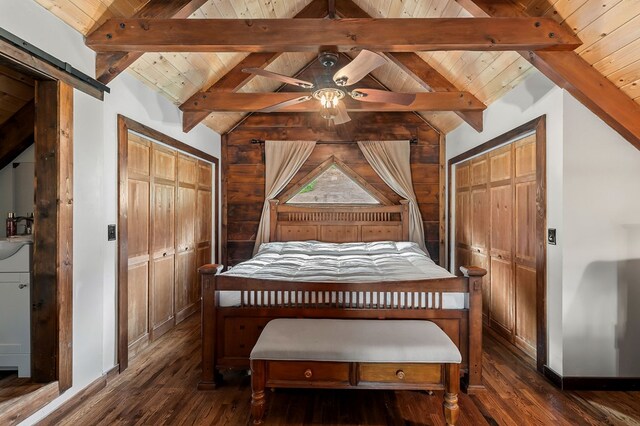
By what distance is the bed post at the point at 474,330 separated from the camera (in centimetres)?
235

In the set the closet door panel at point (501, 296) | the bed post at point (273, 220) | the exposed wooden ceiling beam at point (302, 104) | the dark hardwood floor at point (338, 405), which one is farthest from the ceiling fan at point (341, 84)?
the dark hardwood floor at point (338, 405)

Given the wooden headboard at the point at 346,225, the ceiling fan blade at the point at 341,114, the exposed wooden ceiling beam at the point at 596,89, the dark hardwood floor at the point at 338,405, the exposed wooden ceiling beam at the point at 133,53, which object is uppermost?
the exposed wooden ceiling beam at the point at 133,53

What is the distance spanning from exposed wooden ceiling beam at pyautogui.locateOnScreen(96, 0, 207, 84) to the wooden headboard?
2691 mm

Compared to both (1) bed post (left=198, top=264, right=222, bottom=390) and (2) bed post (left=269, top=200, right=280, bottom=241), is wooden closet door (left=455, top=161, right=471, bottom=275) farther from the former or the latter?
(1) bed post (left=198, top=264, right=222, bottom=390)

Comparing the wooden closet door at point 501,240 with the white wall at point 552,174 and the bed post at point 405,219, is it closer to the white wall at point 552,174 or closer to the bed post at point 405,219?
the white wall at point 552,174

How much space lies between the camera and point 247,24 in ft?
7.66

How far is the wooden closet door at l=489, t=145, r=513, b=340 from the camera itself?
329 cm

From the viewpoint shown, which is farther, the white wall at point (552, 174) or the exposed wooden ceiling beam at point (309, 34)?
the white wall at point (552, 174)

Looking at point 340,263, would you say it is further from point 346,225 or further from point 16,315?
point 16,315

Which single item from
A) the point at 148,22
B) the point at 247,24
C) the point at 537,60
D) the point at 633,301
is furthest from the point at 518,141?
the point at 148,22

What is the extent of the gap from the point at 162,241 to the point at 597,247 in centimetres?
399

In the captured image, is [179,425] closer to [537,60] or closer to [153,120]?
[153,120]

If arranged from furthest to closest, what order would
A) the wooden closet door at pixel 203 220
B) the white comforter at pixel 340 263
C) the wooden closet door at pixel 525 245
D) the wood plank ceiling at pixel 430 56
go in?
the wooden closet door at pixel 203 220 < the wooden closet door at pixel 525 245 < the white comforter at pixel 340 263 < the wood plank ceiling at pixel 430 56

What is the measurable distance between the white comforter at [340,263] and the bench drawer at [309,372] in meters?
0.77
